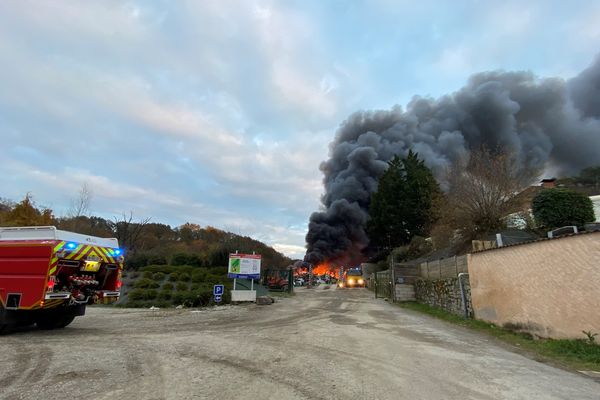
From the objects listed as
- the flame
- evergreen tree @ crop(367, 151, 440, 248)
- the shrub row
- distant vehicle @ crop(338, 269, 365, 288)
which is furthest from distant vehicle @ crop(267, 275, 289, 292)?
the flame

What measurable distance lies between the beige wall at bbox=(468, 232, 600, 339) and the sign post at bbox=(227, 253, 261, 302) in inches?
469

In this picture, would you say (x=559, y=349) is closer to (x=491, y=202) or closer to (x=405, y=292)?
(x=491, y=202)

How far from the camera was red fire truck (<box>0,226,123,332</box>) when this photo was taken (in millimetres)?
8039

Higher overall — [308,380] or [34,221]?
[34,221]

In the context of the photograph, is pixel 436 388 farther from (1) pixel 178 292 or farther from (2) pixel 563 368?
(1) pixel 178 292

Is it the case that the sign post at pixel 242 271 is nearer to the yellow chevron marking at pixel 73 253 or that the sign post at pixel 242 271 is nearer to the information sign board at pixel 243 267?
the information sign board at pixel 243 267

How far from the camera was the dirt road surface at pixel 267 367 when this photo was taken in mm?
4492

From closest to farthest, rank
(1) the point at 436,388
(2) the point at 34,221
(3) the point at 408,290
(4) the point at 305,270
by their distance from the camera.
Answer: (1) the point at 436,388
(3) the point at 408,290
(2) the point at 34,221
(4) the point at 305,270

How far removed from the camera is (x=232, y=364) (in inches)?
230

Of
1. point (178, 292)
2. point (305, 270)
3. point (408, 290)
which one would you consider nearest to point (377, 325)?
point (178, 292)

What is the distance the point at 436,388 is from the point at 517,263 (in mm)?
6446

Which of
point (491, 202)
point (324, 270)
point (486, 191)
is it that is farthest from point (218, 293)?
point (324, 270)

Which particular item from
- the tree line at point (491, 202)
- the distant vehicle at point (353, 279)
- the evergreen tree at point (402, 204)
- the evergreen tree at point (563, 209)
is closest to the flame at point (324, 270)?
the distant vehicle at point (353, 279)

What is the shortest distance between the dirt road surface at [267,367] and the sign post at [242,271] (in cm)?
1014
